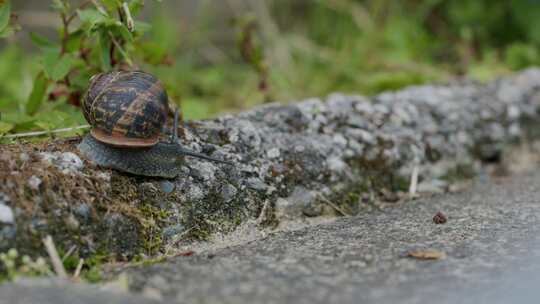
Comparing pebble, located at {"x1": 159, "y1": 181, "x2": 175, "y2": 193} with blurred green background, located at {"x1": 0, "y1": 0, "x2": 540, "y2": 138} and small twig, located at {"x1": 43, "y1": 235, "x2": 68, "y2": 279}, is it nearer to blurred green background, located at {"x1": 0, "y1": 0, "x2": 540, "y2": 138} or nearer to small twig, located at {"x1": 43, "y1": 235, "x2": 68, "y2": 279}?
small twig, located at {"x1": 43, "y1": 235, "x2": 68, "y2": 279}

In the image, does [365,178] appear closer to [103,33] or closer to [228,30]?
[103,33]

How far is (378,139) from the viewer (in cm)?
295

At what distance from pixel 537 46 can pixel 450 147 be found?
1.79 metres

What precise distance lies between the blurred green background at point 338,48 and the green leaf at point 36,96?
1.15 metres

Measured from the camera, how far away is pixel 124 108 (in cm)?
214

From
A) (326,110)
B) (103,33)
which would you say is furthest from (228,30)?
(103,33)

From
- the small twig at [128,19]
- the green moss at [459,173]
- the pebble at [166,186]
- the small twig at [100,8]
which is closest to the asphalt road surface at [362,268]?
the pebble at [166,186]

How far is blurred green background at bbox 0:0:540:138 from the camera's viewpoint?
428 centimetres

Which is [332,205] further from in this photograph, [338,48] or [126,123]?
[338,48]

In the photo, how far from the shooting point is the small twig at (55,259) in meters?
1.81

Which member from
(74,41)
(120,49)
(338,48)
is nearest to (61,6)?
(74,41)

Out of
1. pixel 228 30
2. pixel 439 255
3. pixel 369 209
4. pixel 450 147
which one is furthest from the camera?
pixel 228 30

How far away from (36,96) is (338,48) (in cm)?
291

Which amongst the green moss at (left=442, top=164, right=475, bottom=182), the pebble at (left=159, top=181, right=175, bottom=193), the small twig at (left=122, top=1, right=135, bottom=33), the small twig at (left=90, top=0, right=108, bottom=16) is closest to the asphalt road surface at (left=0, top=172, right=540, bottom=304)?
the pebble at (left=159, top=181, right=175, bottom=193)
